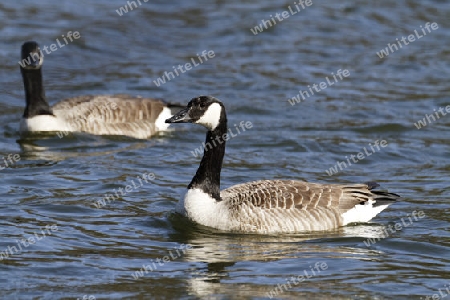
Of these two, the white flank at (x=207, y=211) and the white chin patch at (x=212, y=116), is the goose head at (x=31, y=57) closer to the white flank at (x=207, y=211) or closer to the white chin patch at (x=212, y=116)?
the white chin patch at (x=212, y=116)

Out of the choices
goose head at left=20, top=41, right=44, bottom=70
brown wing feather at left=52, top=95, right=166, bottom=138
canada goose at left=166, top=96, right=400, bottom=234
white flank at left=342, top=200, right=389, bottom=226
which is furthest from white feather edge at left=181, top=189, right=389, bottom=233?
goose head at left=20, top=41, right=44, bottom=70

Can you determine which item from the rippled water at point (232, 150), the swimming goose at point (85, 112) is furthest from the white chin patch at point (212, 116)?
the swimming goose at point (85, 112)

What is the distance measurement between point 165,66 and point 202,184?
11.8m

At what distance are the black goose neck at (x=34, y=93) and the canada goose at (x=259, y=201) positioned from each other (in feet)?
20.9

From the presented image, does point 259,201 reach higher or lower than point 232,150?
lower

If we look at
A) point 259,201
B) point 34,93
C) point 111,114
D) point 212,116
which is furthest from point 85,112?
point 259,201

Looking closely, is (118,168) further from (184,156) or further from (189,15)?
(189,15)

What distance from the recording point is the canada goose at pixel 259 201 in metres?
12.5

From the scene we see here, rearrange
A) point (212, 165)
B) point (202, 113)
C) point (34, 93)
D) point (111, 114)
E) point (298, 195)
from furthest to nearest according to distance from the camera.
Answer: point (111, 114)
point (34, 93)
point (212, 165)
point (298, 195)
point (202, 113)

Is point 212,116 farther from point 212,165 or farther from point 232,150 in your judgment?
point 232,150

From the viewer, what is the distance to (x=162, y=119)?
62.2 feet

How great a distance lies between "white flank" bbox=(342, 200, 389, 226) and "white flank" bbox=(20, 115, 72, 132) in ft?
24.3

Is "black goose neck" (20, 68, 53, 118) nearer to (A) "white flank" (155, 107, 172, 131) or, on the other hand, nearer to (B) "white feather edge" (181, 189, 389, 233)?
(A) "white flank" (155, 107, 172, 131)

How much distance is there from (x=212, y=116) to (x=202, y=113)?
0.53 feet
